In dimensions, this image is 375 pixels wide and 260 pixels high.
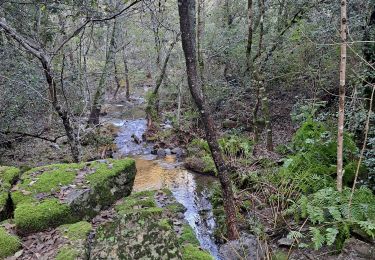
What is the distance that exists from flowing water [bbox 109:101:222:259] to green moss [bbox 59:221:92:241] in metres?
2.27

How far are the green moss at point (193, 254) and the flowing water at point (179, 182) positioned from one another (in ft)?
3.86

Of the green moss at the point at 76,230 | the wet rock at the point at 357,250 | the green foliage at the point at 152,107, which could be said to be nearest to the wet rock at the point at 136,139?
the green foliage at the point at 152,107

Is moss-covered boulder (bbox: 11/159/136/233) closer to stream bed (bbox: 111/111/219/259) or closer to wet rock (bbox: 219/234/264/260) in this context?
stream bed (bbox: 111/111/219/259)

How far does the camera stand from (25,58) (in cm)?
995

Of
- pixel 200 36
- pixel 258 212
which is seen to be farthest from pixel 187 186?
pixel 200 36

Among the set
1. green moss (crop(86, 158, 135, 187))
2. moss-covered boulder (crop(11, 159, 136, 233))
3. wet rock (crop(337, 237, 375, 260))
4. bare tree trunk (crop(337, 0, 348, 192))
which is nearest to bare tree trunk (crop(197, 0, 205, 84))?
green moss (crop(86, 158, 135, 187))

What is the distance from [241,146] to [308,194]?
3.40 meters

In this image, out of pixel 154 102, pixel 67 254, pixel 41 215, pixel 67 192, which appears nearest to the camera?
pixel 67 254

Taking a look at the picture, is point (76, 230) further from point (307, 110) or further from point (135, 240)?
point (307, 110)

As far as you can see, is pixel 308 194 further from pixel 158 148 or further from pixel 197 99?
pixel 158 148

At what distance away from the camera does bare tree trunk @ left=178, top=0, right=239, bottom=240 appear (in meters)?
5.01

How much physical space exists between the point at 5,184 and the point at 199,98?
348 centimetres

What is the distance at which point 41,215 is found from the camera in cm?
483

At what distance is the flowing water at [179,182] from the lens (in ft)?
22.4
